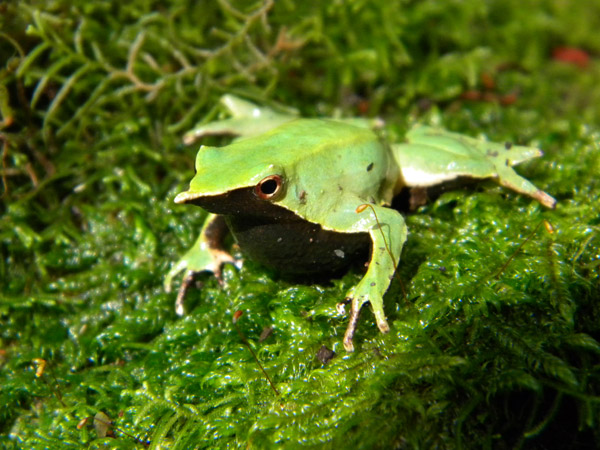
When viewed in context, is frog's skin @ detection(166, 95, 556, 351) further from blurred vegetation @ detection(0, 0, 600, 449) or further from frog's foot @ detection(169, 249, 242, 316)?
blurred vegetation @ detection(0, 0, 600, 449)

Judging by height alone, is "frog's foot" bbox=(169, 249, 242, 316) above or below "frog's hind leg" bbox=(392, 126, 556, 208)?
below

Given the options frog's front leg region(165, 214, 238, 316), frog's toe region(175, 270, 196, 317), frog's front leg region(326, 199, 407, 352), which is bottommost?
frog's toe region(175, 270, 196, 317)

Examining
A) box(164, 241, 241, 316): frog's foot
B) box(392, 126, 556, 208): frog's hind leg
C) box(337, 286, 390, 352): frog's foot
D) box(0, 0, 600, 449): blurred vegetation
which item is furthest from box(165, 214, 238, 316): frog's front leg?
→ box(392, 126, 556, 208): frog's hind leg

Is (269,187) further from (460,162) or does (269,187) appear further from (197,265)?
(460,162)

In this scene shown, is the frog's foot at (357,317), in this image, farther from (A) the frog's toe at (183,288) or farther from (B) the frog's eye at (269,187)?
(A) the frog's toe at (183,288)

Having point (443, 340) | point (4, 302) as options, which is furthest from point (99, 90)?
point (443, 340)

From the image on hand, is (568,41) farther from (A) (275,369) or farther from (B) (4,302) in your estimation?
(B) (4,302)

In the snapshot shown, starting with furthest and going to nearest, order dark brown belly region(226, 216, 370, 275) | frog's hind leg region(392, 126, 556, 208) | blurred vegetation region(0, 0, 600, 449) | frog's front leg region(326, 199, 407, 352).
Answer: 1. frog's hind leg region(392, 126, 556, 208)
2. dark brown belly region(226, 216, 370, 275)
3. frog's front leg region(326, 199, 407, 352)
4. blurred vegetation region(0, 0, 600, 449)
